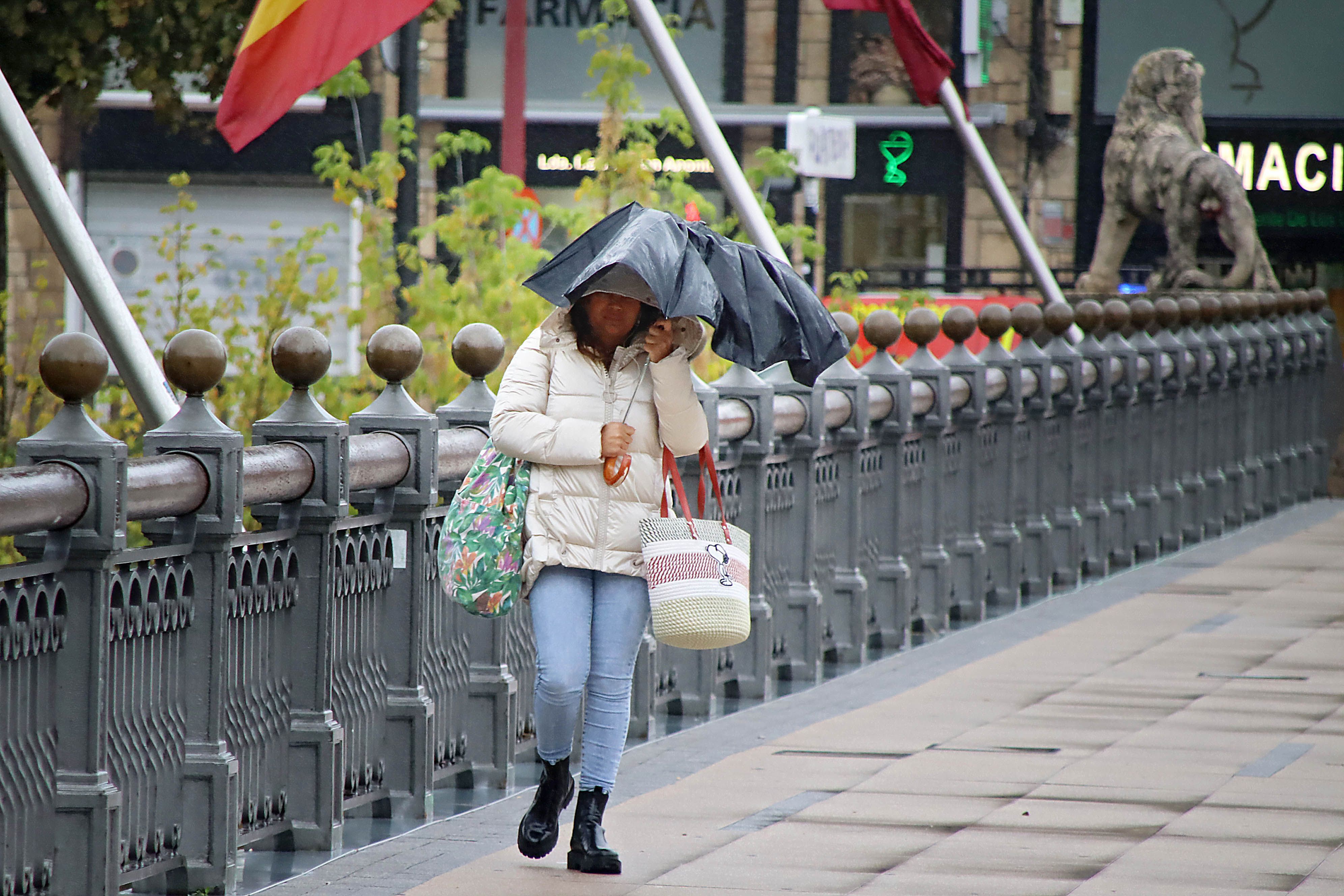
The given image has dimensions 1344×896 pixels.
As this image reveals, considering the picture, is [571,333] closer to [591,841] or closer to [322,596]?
[322,596]

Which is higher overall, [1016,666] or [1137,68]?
[1137,68]

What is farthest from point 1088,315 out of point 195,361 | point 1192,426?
point 195,361

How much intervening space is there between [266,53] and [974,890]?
17.3 feet

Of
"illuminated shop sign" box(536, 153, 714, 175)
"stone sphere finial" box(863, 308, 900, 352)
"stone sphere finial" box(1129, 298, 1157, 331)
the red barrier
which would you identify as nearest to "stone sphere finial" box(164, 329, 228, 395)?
"stone sphere finial" box(863, 308, 900, 352)

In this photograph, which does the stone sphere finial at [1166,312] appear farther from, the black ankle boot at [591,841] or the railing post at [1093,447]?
the black ankle boot at [591,841]

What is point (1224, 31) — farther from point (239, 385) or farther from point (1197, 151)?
point (239, 385)

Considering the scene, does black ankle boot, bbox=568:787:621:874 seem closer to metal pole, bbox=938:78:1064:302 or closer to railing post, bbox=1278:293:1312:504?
metal pole, bbox=938:78:1064:302

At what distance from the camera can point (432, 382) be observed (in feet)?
38.6

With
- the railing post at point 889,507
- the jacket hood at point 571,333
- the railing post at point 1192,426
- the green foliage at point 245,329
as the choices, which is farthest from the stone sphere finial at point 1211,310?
the jacket hood at point 571,333

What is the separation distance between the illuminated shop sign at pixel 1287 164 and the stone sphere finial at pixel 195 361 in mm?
27479

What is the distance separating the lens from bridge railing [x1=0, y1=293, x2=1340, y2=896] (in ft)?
13.6

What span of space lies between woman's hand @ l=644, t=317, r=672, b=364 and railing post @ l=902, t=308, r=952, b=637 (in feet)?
14.8

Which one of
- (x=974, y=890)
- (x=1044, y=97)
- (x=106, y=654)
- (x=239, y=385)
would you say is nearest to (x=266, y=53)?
(x=239, y=385)

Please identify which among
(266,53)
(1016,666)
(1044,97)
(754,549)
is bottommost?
(1016,666)
